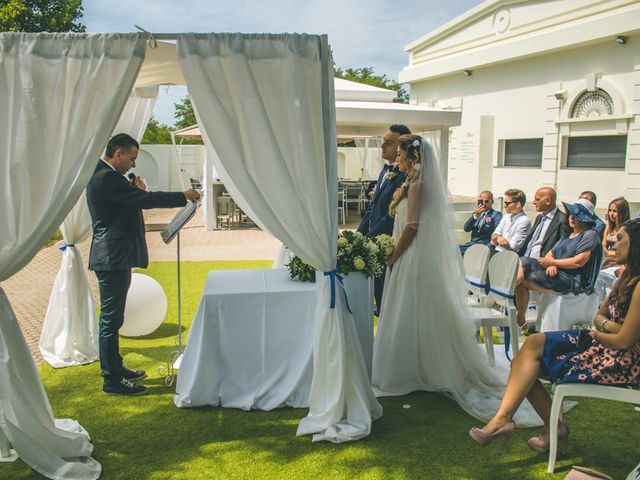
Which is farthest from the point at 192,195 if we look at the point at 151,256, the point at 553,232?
the point at 151,256

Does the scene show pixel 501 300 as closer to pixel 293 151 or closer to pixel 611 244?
pixel 611 244

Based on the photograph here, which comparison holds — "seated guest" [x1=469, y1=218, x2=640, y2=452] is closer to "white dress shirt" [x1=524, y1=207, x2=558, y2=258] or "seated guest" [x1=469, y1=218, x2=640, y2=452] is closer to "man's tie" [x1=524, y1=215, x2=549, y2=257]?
"white dress shirt" [x1=524, y1=207, x2=558, y2=258]

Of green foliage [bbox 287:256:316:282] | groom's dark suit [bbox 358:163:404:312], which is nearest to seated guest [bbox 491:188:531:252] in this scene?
groom's dark suit [bbox 358:163:404:312]

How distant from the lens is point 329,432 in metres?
3.71

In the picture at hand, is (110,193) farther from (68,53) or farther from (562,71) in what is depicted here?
(562,71)

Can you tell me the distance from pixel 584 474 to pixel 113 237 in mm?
3587

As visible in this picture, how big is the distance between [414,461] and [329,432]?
575 millimetres

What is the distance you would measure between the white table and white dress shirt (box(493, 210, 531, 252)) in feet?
10.8

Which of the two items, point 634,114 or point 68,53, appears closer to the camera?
point 68,53

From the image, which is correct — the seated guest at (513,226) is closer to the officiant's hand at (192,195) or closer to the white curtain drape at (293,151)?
the white curtain drape at (293,151)

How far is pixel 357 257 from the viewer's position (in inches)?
165

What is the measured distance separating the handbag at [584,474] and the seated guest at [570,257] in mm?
2702

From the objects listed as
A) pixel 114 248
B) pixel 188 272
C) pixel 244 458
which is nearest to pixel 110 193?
pixel 114 248

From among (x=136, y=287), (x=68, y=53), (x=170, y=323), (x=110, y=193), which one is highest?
(x=68, y=53)
